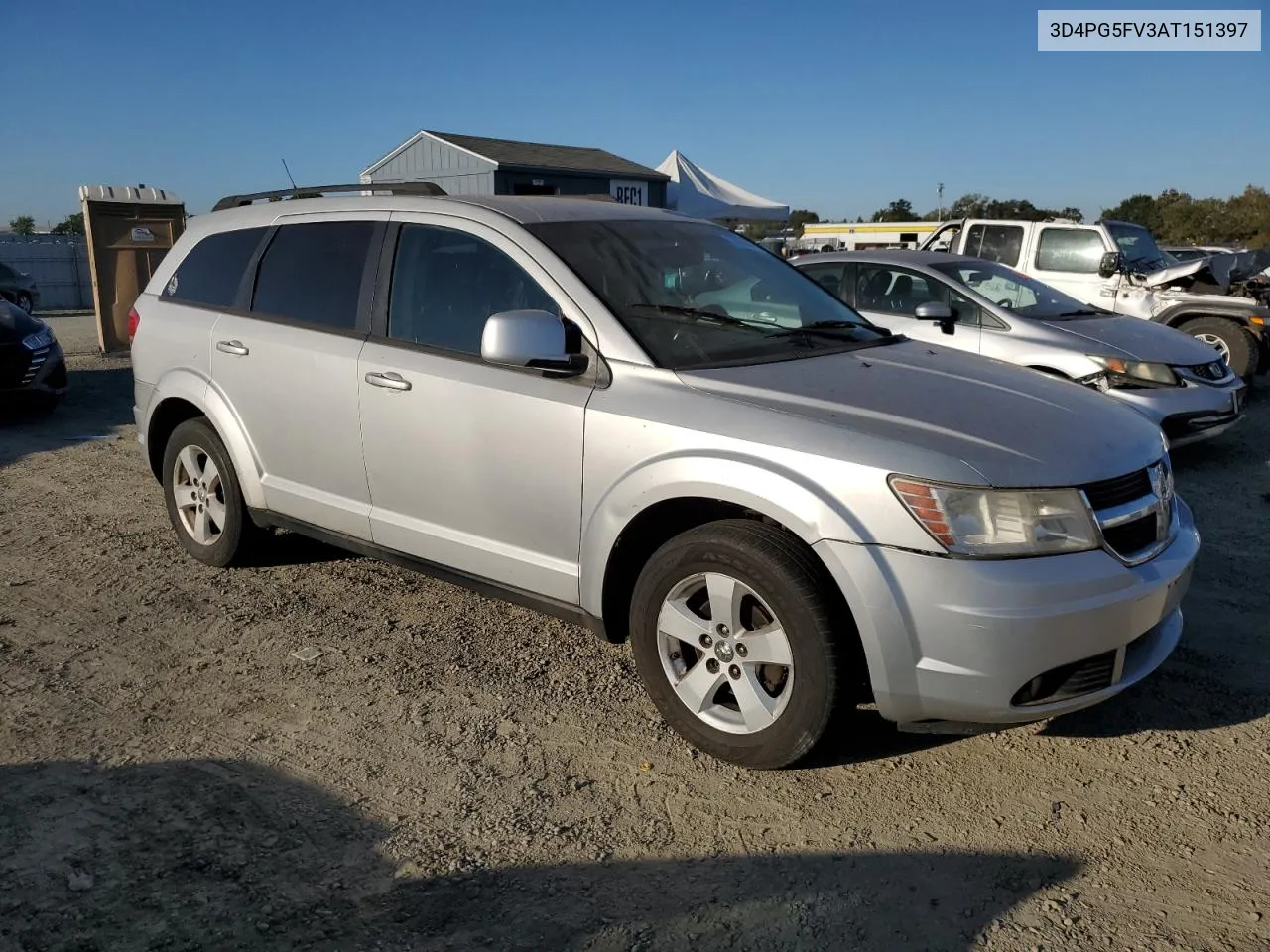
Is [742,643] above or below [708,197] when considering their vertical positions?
below

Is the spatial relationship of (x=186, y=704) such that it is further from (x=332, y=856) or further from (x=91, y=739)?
(x=332, y=856)

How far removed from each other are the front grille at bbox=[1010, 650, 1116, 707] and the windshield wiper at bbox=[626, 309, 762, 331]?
1681mm

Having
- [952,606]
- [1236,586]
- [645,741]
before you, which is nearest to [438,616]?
[645,741]

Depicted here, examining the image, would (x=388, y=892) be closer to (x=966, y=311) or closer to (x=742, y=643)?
(x=742, y=643)

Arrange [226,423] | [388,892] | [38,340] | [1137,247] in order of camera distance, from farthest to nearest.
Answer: [1137,247] → [38,340] → [226,423] → [388,892]

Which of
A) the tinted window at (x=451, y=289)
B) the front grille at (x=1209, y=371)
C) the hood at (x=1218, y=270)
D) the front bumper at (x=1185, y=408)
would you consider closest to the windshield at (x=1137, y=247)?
the hood at (x=1218, y=270)

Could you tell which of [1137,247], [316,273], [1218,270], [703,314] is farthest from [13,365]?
[1218,270]

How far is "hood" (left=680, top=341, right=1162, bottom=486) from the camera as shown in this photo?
3.08 metres

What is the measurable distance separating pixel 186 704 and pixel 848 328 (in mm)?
2993

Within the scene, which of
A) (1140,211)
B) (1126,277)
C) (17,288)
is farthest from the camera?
(1140,211)

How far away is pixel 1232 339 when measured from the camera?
10922 millimetres

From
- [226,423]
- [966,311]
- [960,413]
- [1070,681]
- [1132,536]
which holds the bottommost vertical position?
[1070,681]

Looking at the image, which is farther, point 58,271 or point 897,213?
point 897,213

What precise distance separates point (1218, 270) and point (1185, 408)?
574 centimetres
